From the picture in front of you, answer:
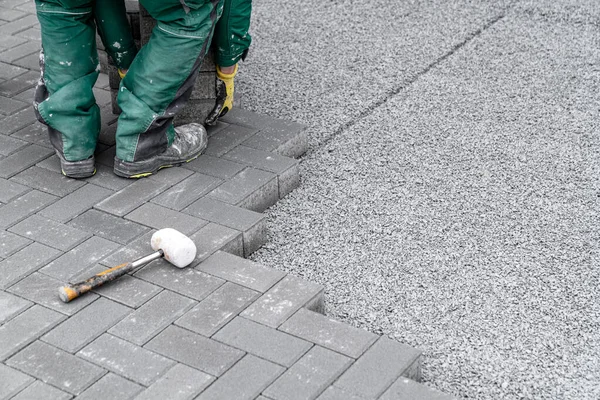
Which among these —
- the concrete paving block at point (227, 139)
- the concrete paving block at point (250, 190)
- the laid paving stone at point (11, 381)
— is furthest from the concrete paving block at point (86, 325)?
the concrete paving block at point (227, 139)

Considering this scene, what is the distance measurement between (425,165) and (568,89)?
4.02 ft

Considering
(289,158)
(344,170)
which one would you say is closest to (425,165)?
(344,170)

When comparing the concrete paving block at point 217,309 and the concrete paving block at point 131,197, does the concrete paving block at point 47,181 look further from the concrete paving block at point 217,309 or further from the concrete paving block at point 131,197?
the concrete paving block at point 217,309

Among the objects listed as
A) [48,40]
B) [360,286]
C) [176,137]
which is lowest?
[360,286]

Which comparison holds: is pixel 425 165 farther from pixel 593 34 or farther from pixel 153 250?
pixel 593 34

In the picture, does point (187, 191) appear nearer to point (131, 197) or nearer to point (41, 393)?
point (131, 197)

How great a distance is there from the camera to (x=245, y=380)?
108 inches

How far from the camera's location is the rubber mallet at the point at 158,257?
3.08 metres

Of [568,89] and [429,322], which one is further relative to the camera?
[568,89]

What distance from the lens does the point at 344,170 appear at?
4.26 metres

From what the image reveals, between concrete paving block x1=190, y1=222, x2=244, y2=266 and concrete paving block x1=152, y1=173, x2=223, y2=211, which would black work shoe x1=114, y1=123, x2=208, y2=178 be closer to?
concrete paving block x1=152, y1=173, x2=223, y2=211

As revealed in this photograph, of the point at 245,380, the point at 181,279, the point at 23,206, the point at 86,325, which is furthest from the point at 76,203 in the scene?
the point at 245,380

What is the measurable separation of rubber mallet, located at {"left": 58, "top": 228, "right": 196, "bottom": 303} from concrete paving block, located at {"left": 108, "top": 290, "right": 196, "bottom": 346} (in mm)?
136

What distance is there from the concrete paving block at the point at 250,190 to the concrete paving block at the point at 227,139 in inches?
8.8
